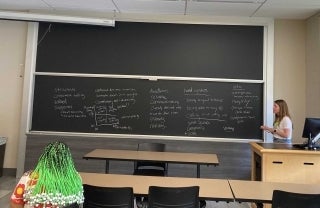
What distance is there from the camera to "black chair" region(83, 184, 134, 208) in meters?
2.14

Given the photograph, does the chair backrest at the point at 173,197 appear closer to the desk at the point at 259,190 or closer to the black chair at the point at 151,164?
the desk at the point at 259,190

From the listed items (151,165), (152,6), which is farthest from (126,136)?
(152,6)

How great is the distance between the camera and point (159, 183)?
101 inches

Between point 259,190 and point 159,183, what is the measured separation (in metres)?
0.83

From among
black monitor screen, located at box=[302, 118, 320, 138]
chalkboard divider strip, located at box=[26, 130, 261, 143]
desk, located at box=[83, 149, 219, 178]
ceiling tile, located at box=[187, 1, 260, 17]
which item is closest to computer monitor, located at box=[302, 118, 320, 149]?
black monitor screen, located at box=[302, 118, 320, 138]

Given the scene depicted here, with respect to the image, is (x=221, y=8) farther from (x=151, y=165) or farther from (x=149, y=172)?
(x=149, y=172)

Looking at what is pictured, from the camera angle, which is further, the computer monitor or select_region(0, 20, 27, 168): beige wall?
select_region(0, 20, 27, 168): beige wall

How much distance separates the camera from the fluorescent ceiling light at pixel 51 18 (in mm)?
5000

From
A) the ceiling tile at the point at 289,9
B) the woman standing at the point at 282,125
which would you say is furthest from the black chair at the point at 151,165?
the ceiling tile at the point at 289,9

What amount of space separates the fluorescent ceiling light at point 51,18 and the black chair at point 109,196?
356 centimetres

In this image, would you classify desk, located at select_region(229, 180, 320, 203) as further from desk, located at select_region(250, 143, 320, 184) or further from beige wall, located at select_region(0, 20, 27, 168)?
beige wall, located at select_region(0, 20, 27, 168)

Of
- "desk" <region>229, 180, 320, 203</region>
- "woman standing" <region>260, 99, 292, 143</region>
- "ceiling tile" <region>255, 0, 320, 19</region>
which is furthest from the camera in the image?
"ceiling tile" <region>255, 0, 320, 19</region>

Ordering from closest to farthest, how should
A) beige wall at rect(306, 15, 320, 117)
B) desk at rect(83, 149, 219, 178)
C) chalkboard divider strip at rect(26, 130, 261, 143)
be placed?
desk at rect(83, 149, 219, 178), beige wall at rect(306, 15, 320, 117), chalkboard divider strip at rect(26, 130, 261, 143)

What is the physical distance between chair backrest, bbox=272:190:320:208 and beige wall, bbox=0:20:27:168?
4.74 meters
